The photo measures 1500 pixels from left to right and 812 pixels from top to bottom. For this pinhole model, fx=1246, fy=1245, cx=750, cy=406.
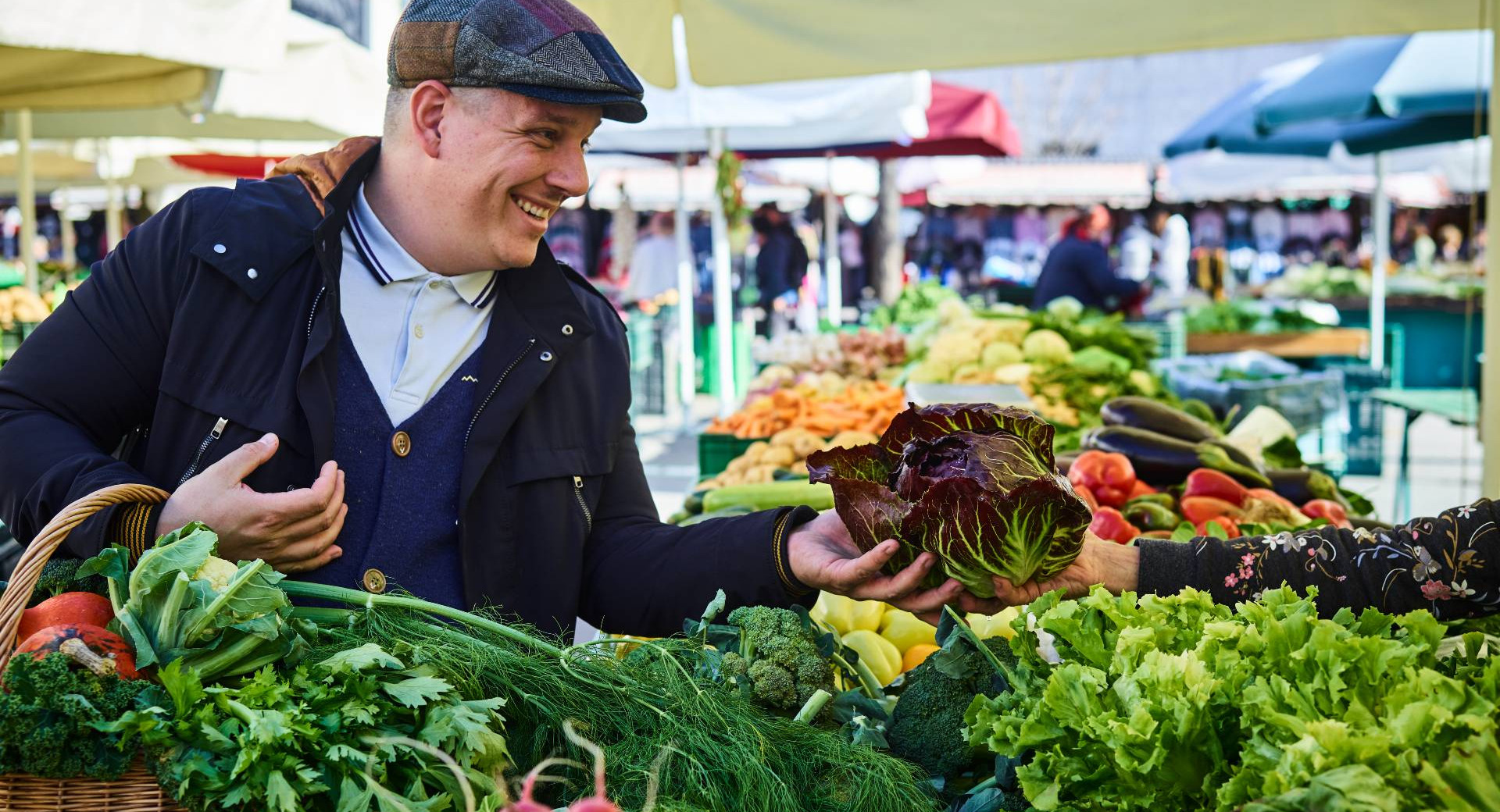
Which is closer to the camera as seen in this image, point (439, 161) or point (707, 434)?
point (439, 161)

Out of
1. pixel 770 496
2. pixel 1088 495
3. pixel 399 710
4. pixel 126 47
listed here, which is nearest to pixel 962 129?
pixel 770 496

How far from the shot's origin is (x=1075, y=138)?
3688 centimetres

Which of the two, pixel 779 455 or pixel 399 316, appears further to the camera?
pixel 779 455

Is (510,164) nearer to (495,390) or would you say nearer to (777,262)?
(495,390)

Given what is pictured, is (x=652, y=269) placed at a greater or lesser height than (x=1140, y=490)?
greater

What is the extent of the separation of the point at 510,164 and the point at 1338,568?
1572mm

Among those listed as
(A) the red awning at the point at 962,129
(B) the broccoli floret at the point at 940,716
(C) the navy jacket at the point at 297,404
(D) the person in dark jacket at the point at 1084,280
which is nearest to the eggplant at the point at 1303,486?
(C) the navy jacket at the point at 297,404

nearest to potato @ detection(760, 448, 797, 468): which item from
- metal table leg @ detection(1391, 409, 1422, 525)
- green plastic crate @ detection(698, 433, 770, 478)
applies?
green plastic crate @ detection(698, 433, 770, 478)

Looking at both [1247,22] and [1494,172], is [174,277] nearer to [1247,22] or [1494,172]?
[1247,22]

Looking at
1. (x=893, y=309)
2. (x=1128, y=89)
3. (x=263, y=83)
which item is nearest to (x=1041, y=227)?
(x=1128, y=89)

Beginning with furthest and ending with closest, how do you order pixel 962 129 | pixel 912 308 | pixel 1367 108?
pixel 962 129 → pixel 912 308 → pixel 1367 108

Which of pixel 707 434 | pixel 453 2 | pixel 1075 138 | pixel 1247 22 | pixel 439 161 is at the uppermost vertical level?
pixel 1075 138

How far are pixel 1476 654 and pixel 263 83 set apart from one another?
20.9 ft

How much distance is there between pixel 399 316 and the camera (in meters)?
2.38
